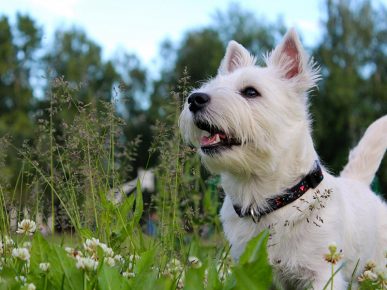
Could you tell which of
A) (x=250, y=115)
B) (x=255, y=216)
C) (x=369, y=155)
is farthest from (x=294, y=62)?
(x=369, y=155)

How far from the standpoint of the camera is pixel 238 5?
4931cm

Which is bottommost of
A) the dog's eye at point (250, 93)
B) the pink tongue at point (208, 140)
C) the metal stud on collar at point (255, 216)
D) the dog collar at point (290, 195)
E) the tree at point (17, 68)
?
the tree at point (17, 68)

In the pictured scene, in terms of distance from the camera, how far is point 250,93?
4.09 metres

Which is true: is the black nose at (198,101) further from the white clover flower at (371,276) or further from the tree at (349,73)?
the tree at (349,73)

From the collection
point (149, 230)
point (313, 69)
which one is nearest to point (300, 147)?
point (313, 69)

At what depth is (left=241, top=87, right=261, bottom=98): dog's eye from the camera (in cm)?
407

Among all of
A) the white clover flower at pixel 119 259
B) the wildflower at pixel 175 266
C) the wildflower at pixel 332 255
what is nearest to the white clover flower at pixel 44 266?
the white clover flower at pixel 119 259

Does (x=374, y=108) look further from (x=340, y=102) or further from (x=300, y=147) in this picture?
(x=300, y=147)

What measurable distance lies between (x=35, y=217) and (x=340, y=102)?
1441 inches

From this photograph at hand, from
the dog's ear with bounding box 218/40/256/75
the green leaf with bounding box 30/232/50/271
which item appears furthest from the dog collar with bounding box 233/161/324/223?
the green leaf with bounding box 30/232/50/271

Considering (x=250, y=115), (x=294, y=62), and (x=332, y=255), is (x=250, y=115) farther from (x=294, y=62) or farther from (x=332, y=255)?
(x=332, y=255)

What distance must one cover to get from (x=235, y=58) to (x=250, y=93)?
861mm

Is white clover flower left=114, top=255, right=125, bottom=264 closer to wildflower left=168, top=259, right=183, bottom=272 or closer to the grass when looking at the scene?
the grass

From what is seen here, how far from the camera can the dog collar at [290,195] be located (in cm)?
395
